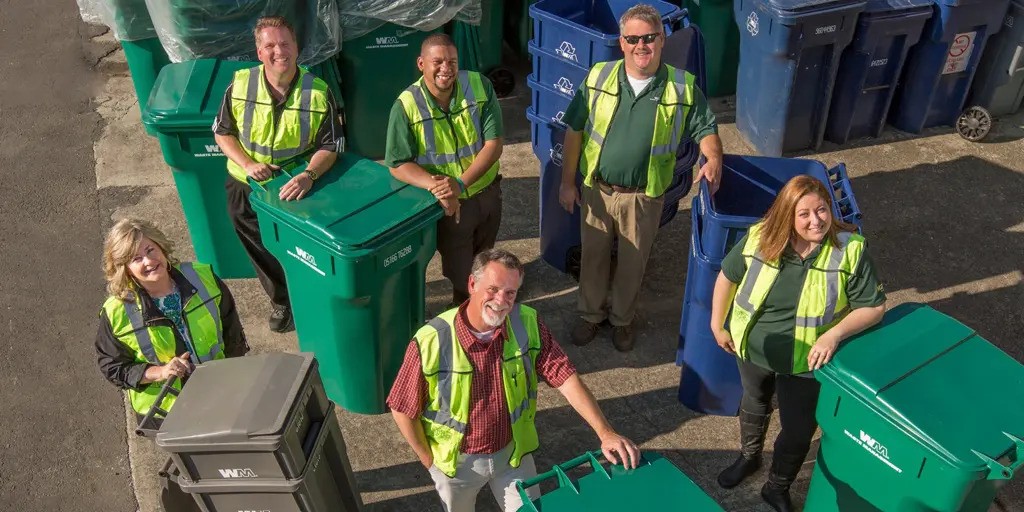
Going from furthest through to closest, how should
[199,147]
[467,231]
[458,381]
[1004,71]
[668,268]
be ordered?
[1004,71] < [668,268] < [199,147] < [467,231] < [458,381]

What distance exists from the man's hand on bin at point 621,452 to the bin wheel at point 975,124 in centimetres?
496

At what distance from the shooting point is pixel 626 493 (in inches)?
115

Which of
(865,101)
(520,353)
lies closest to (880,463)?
(520,353)

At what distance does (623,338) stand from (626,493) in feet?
6.62

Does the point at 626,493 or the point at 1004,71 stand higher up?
the point at 626,493

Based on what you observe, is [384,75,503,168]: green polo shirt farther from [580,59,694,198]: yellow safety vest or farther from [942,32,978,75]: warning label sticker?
[942,32,978,75]: warning label sticker

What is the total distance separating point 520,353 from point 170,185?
399 centimetres


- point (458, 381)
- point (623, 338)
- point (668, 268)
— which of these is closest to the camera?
point (458, 381)

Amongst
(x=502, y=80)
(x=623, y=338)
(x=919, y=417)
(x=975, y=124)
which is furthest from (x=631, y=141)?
(x=975, y=124)

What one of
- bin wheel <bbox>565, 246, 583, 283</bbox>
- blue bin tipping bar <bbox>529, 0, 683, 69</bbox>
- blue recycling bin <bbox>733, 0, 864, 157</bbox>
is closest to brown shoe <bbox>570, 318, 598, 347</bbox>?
bin wheel <bbox>565, 246, 583, 283</bbox>

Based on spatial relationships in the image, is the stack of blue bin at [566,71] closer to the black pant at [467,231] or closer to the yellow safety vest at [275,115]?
the black pant at [467,231]

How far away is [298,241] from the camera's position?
3980 mm

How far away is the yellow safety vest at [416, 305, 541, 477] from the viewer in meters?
3.09

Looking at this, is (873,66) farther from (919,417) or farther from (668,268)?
(919,417)
